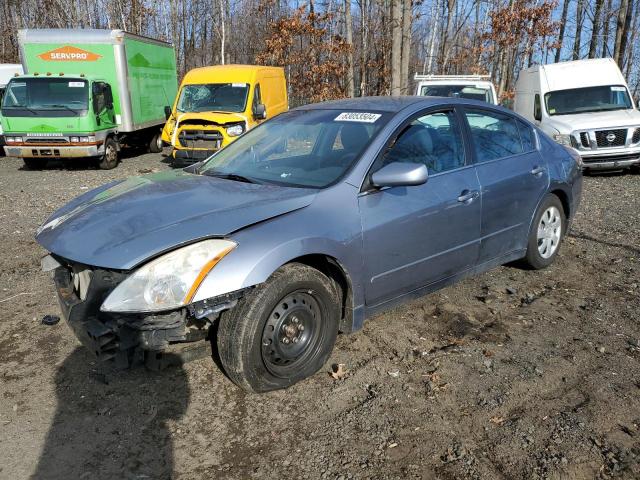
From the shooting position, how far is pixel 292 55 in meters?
22.8

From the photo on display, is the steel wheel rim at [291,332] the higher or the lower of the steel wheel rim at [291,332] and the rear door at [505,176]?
the lower

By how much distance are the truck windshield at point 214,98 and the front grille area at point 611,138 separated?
7.79 metres

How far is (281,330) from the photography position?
3170 millimetres

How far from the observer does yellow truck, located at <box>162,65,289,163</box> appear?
1253 cm

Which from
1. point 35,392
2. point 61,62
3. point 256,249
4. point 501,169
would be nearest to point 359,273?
point 256,249

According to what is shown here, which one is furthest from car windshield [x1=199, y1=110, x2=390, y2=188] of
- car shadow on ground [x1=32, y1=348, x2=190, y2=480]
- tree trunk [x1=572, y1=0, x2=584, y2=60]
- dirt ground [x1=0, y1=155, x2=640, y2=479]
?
tree trunk [x1=572, y1=0, x2=584, y2=60]

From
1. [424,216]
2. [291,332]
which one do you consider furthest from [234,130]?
[291,332]

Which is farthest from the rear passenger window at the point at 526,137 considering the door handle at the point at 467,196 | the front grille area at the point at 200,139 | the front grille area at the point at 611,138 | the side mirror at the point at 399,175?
the front grille area at the point at 200,139

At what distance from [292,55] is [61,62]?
1075 centimetres

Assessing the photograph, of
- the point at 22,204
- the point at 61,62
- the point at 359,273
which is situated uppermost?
the point at 61,62

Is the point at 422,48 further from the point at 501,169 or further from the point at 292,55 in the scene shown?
the point at 501,169

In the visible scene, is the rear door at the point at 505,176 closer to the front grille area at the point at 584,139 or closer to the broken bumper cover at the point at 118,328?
the broken bumper cover at the point at 118,328

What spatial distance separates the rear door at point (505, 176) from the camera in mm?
4363

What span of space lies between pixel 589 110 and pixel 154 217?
11.5 m
